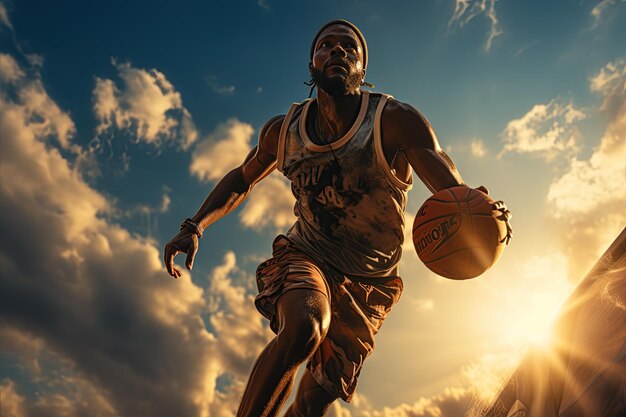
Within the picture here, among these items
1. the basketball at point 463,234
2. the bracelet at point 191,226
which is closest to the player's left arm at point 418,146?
the basketball at point 463,234

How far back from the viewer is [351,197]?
162 inches

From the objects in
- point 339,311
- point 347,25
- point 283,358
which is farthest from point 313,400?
point 347,25

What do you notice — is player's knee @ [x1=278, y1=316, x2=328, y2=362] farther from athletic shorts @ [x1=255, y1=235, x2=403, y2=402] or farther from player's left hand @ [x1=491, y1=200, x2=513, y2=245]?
player's left hand @ [x1=491, y1=200, x2=513, y2=245]

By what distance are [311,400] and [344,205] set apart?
1.45 m

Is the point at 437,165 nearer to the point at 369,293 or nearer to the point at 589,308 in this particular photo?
the point at 369,293

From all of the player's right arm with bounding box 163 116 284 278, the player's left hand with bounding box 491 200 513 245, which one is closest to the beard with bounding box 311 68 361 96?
the player's right arm with bounding box 163 116 284 278

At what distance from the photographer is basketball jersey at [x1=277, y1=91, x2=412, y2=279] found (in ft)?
13.4

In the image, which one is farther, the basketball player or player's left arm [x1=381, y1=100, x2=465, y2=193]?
the basketball player

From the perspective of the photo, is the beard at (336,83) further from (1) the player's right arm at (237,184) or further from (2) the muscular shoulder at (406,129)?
(1) the player's right arm at (237,184)

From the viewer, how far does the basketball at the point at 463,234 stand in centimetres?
348

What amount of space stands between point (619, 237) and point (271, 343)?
252 cm

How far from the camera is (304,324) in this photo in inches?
126

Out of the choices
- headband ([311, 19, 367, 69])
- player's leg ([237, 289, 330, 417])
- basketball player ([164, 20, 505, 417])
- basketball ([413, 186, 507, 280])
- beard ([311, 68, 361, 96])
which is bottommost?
player's leg ([237, 289, 330, 417])

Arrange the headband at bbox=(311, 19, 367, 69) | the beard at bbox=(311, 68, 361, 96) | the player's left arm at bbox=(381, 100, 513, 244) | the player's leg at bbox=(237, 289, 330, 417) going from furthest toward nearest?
the headband at bbox=(311, 19, 367, 69), the beard at bbox=(311, 68, 361, 96), the player's left arm at bbox=(381, 100, 513, 244), the player's leg at bbox=(237, 289, 330, 417)
